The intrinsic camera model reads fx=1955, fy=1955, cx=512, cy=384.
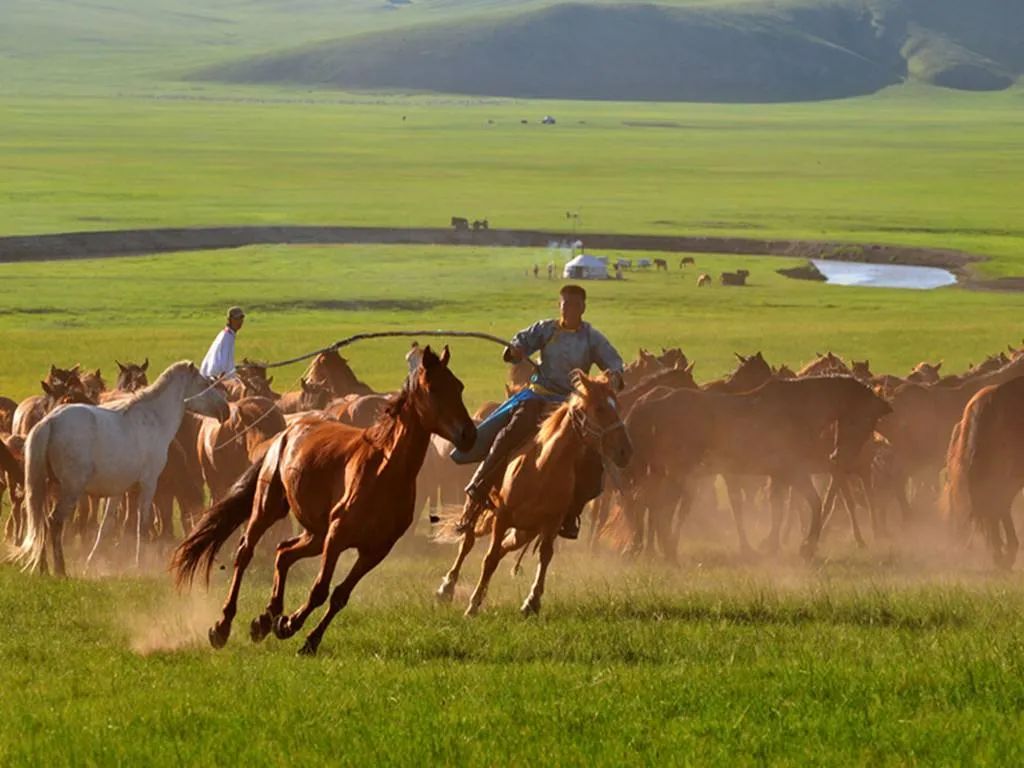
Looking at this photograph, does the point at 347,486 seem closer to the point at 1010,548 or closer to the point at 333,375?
the point at 1010,548

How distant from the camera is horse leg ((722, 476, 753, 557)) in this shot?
2117 cm

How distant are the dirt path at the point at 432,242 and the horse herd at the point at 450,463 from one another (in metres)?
56.8

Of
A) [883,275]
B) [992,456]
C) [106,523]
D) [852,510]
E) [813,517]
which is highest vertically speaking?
[992,456]

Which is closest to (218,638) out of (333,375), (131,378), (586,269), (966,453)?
(966,453)

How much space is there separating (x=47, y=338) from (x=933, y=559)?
34.1 m

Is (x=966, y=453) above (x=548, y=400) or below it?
below

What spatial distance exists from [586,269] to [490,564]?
5699 centimetres

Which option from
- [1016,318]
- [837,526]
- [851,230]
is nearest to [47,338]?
[1016,318]

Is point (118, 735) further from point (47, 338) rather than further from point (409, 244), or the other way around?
point (409, 244)

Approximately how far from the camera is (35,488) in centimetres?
1783

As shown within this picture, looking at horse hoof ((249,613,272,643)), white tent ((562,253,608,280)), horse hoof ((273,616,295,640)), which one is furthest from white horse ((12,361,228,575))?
white tent ((562,253,608,280))

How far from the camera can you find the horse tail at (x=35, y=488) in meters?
17.5

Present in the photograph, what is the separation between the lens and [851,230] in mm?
98625

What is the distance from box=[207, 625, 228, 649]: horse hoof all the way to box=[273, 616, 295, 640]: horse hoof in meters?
0.67
